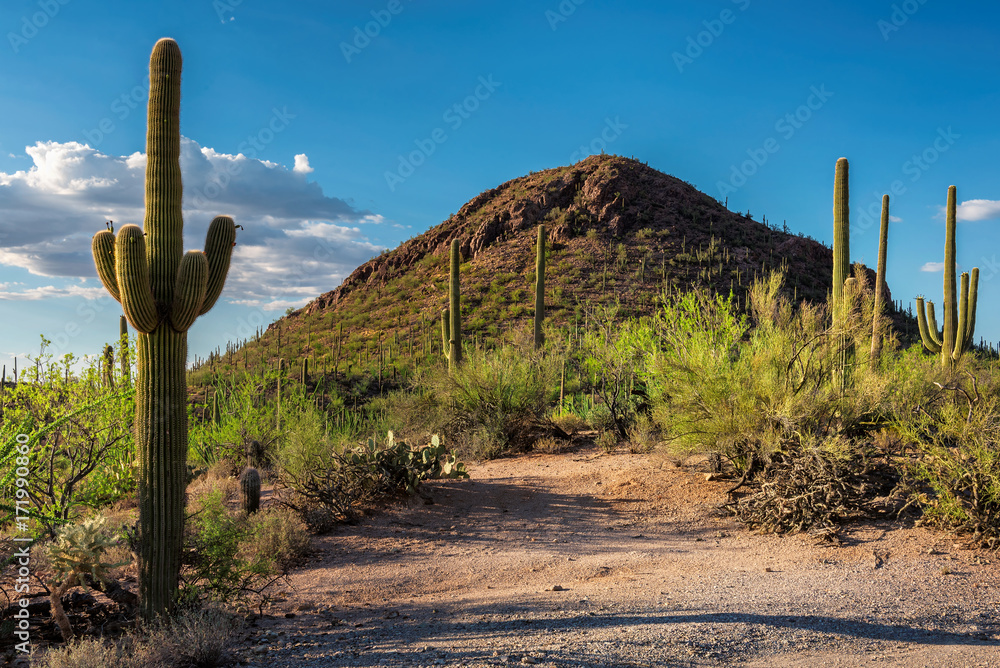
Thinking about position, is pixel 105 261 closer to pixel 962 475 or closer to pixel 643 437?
pixel 962 475

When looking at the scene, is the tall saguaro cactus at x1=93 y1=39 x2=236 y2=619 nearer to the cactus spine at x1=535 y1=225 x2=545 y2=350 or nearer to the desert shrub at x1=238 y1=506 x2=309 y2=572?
the desert shrub at x1=238 y1=506 x2=309 y2=572

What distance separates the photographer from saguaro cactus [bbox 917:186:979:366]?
55.0 feet

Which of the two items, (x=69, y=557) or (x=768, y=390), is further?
(x=768, y=390)

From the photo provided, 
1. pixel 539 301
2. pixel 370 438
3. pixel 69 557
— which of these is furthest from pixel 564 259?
pixel 69 557

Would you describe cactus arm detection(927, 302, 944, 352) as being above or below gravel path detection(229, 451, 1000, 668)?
above

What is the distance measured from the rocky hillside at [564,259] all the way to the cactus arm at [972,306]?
16478mm

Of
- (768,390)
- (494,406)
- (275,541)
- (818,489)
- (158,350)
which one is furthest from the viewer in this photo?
(494,406)

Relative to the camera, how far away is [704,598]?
6.31m

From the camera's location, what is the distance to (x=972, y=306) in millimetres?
18938

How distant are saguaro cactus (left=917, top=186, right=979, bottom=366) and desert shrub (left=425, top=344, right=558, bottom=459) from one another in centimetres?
1046

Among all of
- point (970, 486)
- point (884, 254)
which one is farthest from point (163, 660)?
point (884, 254)

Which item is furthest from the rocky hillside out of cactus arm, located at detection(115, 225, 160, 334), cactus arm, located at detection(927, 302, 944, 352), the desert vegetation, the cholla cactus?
the cholla cactus

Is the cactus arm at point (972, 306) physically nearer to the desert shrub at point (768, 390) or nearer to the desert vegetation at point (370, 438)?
the desert vegetation at point (370, 438)

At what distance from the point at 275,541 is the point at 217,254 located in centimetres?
370
